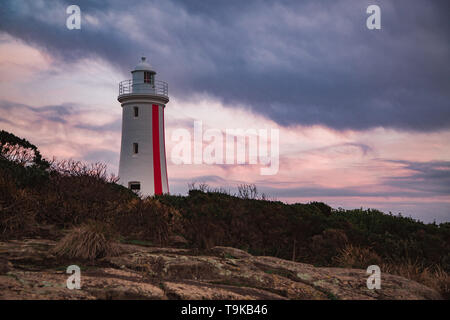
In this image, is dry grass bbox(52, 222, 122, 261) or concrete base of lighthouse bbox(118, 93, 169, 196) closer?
dry grass bbox(52, 222, 122, 261)

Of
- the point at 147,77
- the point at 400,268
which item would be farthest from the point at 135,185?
the point at 400,268

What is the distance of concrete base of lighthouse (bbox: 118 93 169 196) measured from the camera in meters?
30.8

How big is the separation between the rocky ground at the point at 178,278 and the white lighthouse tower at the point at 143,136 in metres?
21.8

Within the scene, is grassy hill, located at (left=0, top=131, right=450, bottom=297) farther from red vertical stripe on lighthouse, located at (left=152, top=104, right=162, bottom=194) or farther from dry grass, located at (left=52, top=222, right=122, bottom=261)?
red vertical stripe on lighthouse, located at (left=152, top=104, right=162, bottom=194)

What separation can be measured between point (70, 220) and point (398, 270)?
8.70 meters

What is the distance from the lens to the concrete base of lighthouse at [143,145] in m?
30.8

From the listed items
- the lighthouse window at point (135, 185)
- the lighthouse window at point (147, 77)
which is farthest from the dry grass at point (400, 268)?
the lighthouse window at point (147, 77)

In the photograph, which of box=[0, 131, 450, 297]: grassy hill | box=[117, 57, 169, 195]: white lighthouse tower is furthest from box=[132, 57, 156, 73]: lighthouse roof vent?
box=[0, 131, 450, 297]: grassy hill

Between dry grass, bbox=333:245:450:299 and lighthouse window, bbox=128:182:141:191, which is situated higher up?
lighthouse window, bbox=128:182:141:191

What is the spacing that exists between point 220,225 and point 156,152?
17929mm

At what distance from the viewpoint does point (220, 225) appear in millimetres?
14312

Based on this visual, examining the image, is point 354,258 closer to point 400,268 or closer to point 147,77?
point 400,268
